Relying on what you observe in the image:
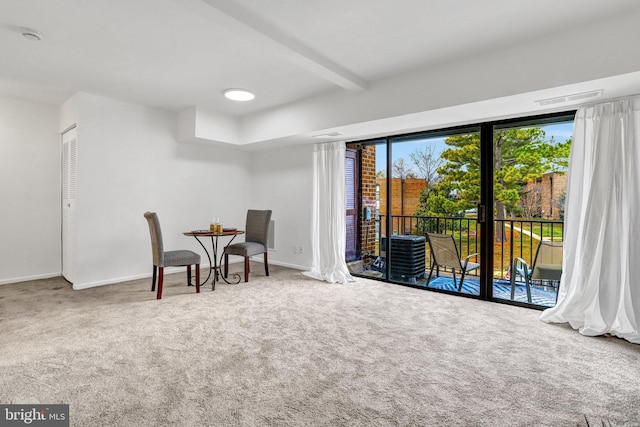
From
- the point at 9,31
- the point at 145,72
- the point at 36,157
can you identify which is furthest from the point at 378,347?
the point at 36,157

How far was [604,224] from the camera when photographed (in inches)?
112

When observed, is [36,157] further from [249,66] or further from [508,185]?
[508,185]

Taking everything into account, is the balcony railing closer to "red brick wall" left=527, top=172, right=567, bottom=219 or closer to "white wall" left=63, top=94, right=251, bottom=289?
"red brick wall" left=527, top=172, right=567, bottom=219

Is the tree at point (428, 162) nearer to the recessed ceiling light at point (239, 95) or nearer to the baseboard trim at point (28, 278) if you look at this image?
the recessed ceiling light at point (239, 95)

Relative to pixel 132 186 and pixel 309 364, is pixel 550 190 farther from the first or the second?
pixel 132 186

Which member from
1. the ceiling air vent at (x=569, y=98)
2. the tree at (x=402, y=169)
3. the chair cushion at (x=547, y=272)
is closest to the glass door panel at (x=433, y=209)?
the tree at (x=402, y=169)

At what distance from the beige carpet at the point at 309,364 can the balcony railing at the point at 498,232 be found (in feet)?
3.32

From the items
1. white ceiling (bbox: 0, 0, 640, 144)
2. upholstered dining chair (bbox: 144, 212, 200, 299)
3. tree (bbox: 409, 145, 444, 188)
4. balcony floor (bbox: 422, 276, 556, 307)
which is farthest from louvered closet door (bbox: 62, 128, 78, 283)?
balcony floor (bbox: 422, 276, 556, 307)

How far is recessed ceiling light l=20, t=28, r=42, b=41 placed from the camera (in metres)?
2.58

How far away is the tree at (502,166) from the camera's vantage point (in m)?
3.78

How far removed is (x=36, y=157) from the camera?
452 cm

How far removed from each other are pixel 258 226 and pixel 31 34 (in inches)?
123

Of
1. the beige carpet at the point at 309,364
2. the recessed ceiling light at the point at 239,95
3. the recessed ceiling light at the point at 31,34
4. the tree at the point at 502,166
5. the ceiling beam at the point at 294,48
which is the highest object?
the recessed ceiling light at the point at 239,95

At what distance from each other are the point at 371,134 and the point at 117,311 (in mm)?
3596
